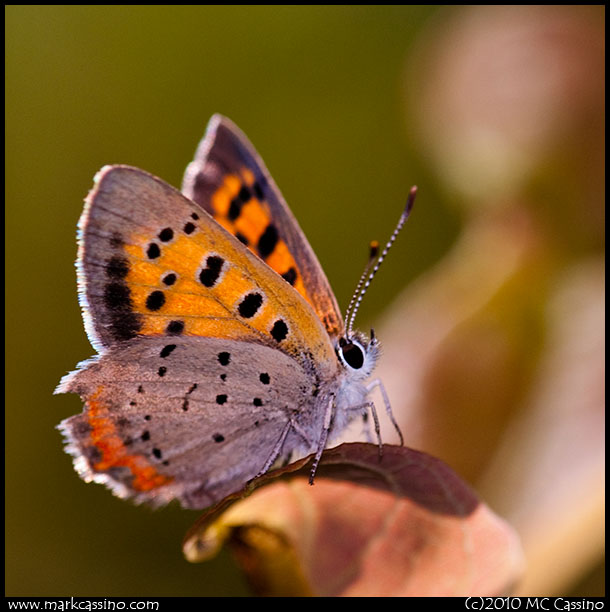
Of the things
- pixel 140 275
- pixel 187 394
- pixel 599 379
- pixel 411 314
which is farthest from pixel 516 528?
pixel 140 275

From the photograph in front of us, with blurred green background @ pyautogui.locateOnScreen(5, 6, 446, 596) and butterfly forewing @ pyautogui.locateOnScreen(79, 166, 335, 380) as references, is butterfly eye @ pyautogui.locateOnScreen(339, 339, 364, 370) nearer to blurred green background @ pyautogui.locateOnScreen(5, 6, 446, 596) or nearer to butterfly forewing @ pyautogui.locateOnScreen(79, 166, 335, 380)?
butterfly forewing @ pyautogui.locateOnScreen(79, 166, 335, 380)

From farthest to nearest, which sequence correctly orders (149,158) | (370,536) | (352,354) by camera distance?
(149,158) → (352,354) → (370,536)

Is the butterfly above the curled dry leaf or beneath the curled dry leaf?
above

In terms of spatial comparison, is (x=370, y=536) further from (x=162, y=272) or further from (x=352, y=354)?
(x=162, y=272)

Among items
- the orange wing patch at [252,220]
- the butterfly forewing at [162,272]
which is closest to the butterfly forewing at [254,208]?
the orange wing patch at [252,220]

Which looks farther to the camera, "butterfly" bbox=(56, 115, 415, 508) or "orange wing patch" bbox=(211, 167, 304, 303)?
"orange wing patch" bbox=(211, 167, 304, 303)

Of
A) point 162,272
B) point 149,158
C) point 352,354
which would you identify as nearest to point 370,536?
point 352,354

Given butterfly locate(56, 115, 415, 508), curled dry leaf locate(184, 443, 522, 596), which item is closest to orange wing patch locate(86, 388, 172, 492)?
butterfly locate(56, 115, 415, 508)
